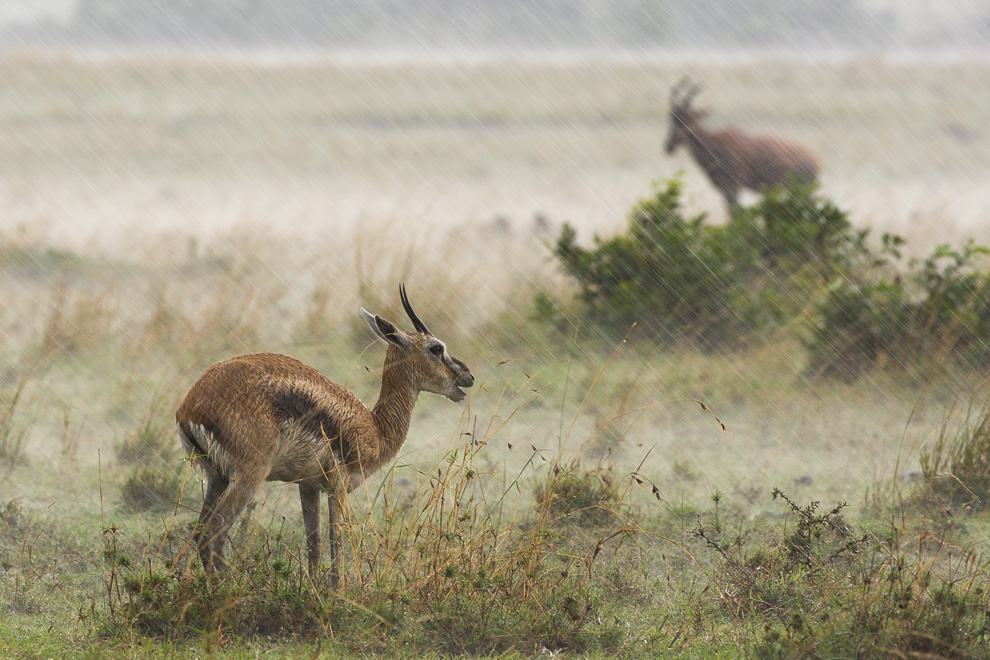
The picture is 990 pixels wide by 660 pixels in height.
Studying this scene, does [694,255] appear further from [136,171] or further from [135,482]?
[136,171]

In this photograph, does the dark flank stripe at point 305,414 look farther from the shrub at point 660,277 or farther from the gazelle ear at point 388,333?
the shrub at point 660,277

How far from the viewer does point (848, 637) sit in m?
4.66

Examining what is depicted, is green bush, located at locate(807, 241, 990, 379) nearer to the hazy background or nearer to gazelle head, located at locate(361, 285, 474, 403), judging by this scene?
gazelle head, located at locate(361, 285, 474, 403)

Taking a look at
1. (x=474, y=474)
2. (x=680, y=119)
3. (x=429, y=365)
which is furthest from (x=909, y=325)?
(x=680, y=119)

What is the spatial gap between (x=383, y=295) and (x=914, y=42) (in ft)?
288

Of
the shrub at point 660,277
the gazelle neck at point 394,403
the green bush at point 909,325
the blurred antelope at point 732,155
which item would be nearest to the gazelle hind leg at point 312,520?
the gazelle neck at point 394,403

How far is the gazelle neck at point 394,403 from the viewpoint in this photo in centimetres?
539

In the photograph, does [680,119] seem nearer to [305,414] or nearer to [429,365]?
[429,365]

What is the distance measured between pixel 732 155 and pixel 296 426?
11489 millimetres

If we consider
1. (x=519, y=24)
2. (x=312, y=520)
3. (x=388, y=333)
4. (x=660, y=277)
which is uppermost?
(x=519, y=24)

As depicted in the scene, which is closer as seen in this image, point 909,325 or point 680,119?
point 909,325

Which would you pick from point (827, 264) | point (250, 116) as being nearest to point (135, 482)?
point (827, 264)

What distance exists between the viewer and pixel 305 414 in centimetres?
495

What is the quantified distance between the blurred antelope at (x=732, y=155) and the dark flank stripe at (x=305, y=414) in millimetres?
11072
